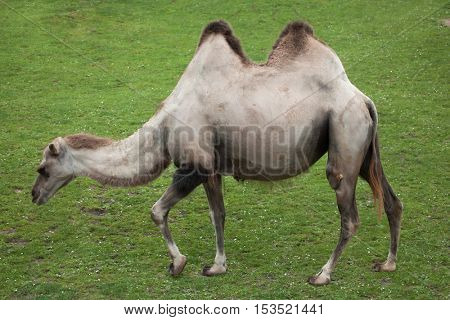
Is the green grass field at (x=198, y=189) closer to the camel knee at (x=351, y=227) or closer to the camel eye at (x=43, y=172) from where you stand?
the camel knee at (x=351, y=227)

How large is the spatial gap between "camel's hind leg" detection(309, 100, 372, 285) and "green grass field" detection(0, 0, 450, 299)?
876 millimetres

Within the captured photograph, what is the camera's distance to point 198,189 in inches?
435

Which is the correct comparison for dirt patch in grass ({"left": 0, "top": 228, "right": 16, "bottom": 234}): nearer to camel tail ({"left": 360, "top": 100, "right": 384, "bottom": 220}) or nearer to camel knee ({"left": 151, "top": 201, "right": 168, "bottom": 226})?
camel knee ({"left": 151, "top": 201, "right": 168, "bottom": 226})

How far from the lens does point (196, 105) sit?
26.5ft

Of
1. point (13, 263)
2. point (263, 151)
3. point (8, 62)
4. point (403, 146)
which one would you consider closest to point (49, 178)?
point (13, 263)

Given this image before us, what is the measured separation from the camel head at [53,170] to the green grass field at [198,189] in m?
0.96

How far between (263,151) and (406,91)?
745 cm

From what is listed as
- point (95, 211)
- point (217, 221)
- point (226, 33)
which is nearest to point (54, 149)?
point (217, 221)

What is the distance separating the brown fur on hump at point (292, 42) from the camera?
8406mm

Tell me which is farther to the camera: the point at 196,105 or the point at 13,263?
the point at 13,263

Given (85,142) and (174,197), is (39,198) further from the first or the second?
(174,197)

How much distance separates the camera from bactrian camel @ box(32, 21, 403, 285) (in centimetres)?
798

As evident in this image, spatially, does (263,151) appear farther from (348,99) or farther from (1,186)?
(1,186)

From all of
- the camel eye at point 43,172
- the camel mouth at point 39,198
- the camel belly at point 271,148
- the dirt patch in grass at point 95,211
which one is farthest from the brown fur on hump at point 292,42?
the dirt patch in grass at point 95,211
